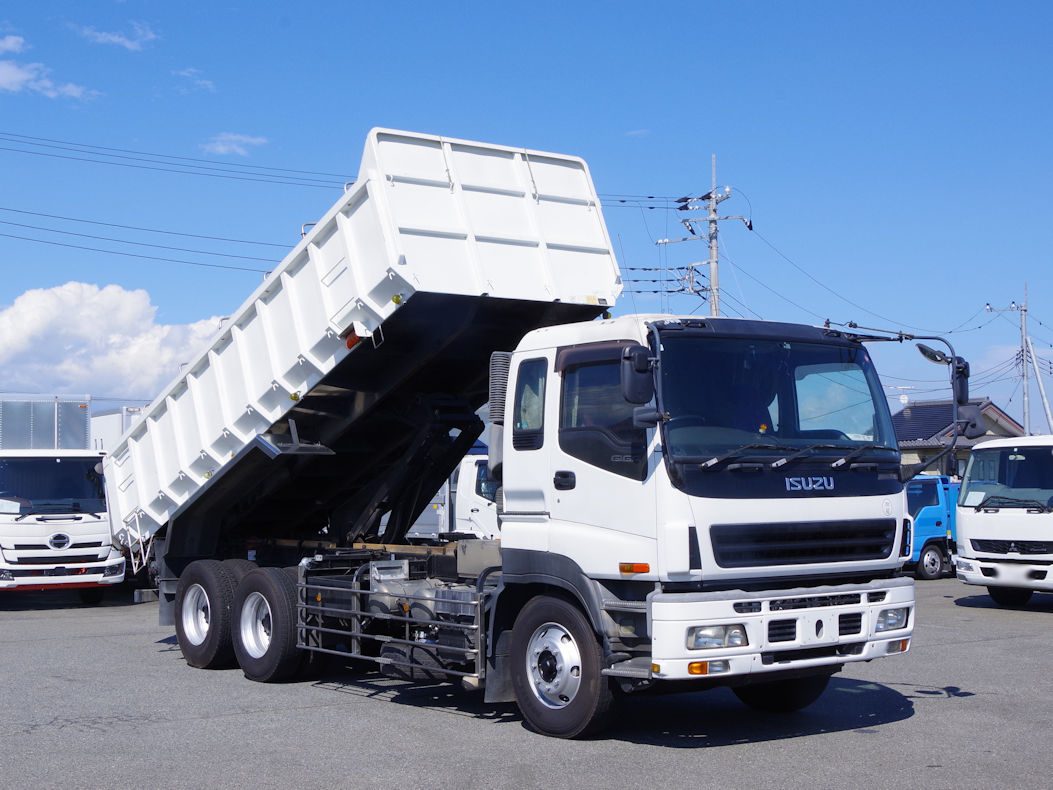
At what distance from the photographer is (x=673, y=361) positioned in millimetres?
7383

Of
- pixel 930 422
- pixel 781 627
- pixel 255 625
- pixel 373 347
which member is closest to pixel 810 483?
pixel 781 627

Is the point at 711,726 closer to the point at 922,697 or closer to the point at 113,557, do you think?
the point at 922,697

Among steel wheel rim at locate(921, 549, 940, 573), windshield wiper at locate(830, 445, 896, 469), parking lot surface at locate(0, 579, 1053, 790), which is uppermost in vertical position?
windshield wiper at locate(830, 445, 896, 469)

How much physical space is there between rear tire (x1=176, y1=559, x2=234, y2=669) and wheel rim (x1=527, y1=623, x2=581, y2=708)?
4.15 metres

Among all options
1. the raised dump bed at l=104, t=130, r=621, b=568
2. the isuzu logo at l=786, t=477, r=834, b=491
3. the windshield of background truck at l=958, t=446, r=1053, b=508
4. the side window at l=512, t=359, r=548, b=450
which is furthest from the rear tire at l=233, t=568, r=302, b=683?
the windshield of background truck at l=958, t=446, r=1053, b=508

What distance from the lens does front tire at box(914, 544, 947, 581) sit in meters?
21.7

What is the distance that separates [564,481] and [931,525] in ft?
51.6

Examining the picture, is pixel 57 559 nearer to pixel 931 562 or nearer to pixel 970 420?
pixel 970 420

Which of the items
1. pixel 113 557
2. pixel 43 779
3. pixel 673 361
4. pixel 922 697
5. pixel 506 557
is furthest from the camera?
pixel 113 557

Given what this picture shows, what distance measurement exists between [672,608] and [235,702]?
4.21m

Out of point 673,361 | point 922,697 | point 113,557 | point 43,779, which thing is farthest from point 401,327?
point 113,557

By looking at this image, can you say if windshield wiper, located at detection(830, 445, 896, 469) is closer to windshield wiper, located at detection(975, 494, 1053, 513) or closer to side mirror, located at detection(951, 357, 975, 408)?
side mirror, located at detection(951, 357, 975, 408)

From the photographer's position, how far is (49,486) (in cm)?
1753

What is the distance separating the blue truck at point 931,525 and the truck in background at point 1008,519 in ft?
14.8
